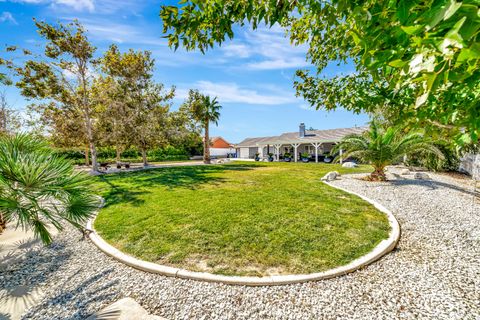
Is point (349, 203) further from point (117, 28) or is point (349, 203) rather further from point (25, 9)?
point (25, 9)

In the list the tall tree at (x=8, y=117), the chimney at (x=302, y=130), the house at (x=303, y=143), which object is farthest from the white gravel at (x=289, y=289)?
the chimney at (x=302, y=130)

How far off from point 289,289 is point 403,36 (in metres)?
3.27

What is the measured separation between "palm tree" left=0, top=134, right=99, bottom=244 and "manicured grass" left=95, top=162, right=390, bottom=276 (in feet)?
2.00

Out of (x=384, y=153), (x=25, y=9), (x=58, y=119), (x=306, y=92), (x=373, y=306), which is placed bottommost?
(x=373, y=306)

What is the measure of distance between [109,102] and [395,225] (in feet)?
67.0

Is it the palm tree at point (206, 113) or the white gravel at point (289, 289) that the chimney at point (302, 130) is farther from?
the white gravel at point (289, 289)

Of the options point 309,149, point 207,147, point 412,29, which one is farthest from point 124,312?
point 309,149

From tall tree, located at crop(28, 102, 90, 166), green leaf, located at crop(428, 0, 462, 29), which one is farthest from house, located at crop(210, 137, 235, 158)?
green leaf, located at crop(428, 0, 462, 29)

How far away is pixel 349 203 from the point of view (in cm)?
680

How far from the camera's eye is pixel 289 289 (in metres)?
3.14

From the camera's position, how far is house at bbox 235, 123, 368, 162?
27164 millimetres

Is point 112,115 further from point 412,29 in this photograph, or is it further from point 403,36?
point 412,29

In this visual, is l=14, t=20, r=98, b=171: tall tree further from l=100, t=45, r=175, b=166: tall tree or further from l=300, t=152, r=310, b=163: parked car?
l=300, t=152, r=310, b=163: parked car

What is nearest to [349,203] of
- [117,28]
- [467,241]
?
[467,241]
